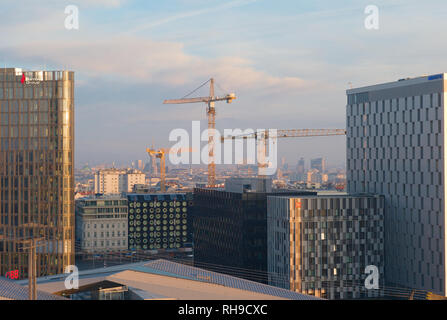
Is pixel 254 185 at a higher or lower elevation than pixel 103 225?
higher

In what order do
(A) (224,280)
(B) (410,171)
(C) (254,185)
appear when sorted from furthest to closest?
(C) (254,185) < (B) (410,171) < (A) (224,280)

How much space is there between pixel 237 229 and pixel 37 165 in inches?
1334

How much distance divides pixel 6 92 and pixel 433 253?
67326 mm

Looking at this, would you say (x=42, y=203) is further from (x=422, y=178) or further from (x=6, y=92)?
(x=422, y=178)

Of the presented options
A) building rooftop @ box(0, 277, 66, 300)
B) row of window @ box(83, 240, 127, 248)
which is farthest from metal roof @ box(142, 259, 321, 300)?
row of window @ box(83, 240, 127, 248)

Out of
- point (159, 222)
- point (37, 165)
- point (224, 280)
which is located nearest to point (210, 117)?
point (159, 222)

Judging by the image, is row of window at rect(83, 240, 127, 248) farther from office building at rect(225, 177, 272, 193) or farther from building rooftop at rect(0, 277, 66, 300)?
building rooftop at rect(0, 277, 66, 300)

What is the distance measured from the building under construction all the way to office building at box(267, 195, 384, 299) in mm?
2321

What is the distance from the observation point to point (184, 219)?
155000 mm

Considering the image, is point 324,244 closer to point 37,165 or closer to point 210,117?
point 37,165

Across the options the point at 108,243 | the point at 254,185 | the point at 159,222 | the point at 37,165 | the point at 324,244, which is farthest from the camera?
the point at 159,222

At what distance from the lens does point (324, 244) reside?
261 ft
